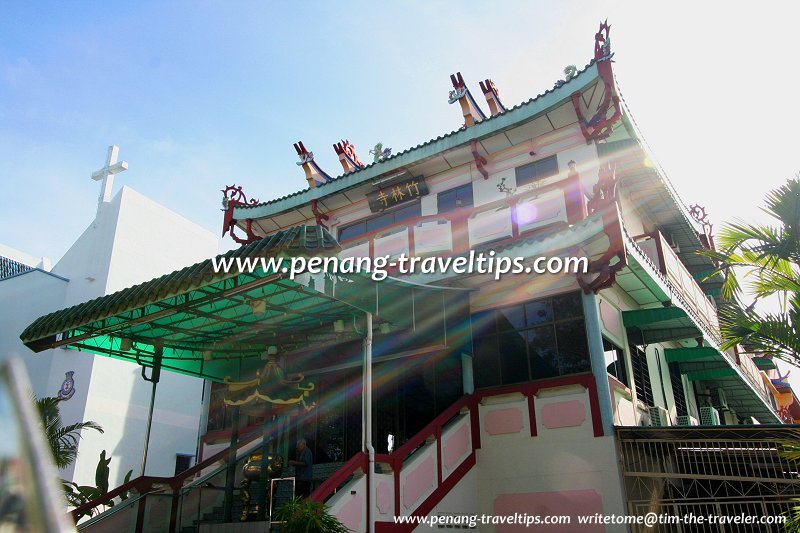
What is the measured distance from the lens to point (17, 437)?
4.43 feet

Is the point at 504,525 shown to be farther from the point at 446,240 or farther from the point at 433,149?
the point at 433,149

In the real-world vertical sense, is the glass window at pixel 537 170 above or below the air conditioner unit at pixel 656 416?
above

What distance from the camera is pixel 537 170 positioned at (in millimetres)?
14000

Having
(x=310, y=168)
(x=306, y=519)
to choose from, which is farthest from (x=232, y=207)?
(x=306, y=519)

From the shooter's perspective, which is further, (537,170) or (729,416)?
(729,416)

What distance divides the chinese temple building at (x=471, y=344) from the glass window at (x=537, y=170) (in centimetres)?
4

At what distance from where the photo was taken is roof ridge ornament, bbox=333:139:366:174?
706 inches

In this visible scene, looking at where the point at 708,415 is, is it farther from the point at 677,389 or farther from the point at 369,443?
the point at 369,443

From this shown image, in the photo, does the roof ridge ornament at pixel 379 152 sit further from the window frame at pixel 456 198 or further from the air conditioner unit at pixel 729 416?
the air conditioner unit at pixel 729 416

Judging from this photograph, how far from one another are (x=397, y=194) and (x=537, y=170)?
12.4 feet

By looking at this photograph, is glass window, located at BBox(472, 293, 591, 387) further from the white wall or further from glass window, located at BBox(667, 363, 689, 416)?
the white wall

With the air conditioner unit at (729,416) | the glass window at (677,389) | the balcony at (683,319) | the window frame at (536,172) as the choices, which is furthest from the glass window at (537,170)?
the air conditioner unit at (729,416)

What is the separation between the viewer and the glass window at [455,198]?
14.9 meters

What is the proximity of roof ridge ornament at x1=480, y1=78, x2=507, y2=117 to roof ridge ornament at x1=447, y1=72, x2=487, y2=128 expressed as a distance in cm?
43
